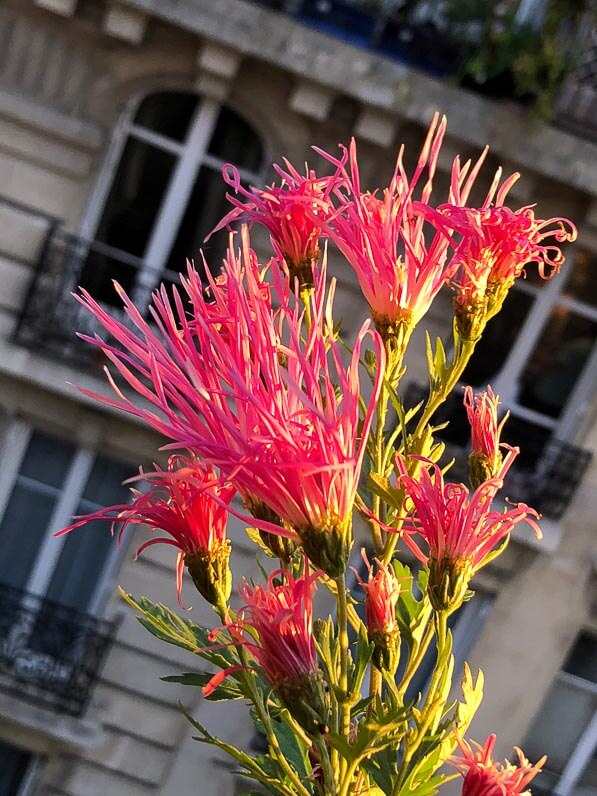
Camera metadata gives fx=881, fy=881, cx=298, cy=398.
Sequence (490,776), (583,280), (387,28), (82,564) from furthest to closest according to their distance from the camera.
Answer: (82,564), (583,280), (387,28), (490,776)

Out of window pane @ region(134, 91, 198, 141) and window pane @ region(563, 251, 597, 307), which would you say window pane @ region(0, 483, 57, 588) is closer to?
window pane @ region(134, 91, 198, 141)

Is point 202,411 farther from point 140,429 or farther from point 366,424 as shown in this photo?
point 140,429

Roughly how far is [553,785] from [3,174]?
387 cm

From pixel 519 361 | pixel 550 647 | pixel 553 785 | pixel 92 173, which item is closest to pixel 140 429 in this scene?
pixel 92 173

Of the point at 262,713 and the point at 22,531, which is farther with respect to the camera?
the point at 22,531

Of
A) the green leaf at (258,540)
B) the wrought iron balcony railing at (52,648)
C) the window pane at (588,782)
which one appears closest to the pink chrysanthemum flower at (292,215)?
the green leaf at (258,540)

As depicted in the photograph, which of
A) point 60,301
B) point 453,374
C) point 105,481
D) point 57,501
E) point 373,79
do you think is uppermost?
point 373,79

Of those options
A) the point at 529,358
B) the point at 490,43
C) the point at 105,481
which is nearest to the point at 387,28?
the point at 490,43

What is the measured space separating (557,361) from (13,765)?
339cm

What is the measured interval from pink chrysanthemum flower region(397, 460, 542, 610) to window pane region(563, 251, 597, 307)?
3.39 meters

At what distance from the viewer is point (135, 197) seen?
3.98 m

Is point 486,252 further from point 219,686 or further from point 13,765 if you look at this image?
point 13,765

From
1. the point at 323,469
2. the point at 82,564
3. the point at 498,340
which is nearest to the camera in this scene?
the point at 323,469

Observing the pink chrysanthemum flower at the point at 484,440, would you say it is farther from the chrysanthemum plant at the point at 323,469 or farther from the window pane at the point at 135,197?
the window pane at the point at 135,197
